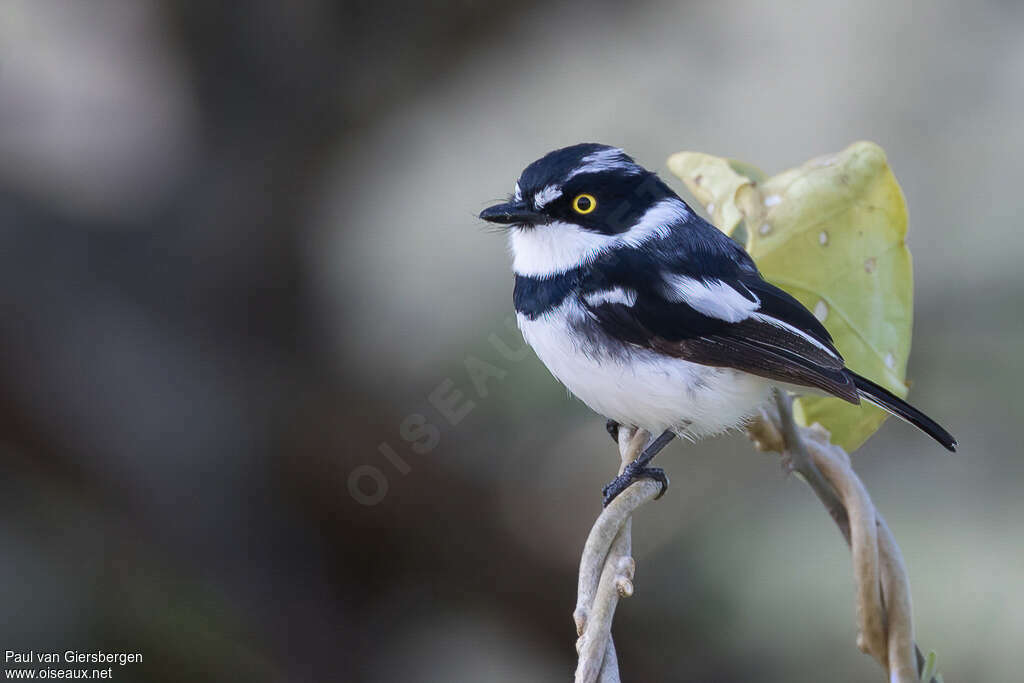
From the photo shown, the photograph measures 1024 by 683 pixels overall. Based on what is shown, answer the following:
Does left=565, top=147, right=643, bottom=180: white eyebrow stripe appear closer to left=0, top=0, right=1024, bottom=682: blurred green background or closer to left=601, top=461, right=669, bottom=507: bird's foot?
left=601, top=461, right=669, bottom=507: bird's foot

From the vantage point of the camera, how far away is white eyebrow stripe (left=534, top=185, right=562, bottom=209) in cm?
208

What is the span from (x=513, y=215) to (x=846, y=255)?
0.69 m

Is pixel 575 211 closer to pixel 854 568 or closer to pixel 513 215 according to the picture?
pixel 513 215

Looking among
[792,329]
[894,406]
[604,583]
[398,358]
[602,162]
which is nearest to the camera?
[604,583]

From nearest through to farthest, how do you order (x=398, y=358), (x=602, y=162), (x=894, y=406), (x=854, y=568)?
1. (x=854, y=568)
2. (x=894, y=406)
3. (x=602, y=162)
4. (x=398, y=358)

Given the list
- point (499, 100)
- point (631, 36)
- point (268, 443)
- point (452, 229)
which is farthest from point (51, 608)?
point (631, 36)

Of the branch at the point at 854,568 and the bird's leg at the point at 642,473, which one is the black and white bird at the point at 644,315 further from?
the branch at the point at 854,568

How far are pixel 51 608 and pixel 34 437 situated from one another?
0.69 metres

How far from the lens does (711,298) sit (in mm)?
1987

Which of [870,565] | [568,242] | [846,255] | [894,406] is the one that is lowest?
[870,565]

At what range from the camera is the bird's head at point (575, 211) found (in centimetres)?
206

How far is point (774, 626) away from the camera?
3.53 meters

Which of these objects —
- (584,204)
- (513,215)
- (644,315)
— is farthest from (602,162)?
(644,315)

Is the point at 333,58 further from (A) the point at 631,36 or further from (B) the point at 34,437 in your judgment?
(B) the point at 34,437
